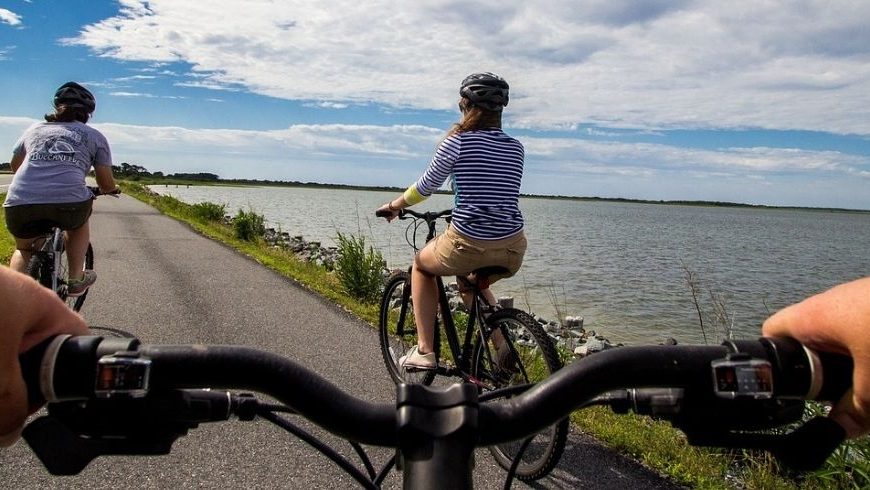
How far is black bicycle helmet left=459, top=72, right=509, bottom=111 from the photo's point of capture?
455 cm

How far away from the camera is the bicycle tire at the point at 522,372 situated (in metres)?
4.07

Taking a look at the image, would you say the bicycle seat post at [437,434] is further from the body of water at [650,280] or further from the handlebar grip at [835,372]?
the body of water at [650,280]

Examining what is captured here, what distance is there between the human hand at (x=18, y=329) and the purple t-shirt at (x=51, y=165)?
6.01 m

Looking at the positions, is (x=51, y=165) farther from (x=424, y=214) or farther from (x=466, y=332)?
(x=466, y=332)

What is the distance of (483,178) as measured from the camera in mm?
4633

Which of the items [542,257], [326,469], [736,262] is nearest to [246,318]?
[326,469]

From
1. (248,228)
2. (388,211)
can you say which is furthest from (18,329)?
(248,228)

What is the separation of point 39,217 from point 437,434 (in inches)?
256

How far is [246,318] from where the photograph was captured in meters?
8.31

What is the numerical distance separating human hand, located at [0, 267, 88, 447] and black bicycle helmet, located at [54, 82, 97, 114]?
621 centimetres

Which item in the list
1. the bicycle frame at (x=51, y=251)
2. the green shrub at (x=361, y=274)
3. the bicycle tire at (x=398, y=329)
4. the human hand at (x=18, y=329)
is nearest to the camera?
the human hand at (x=18, y=329)

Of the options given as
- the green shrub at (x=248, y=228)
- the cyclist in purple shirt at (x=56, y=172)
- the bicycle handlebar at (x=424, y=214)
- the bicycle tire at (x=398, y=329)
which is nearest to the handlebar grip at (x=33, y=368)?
the bicycle handlebar at (x=424, y=214)

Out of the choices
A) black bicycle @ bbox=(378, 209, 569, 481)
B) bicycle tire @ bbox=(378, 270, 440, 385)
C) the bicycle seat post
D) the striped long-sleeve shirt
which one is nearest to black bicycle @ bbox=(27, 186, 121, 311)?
bicycle tire @ bbox=(378, 270, 440, 385)

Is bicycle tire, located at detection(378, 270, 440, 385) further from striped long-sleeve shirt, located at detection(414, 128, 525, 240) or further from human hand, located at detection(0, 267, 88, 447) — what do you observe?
human hand, located at detection(0, 267, 88, 447)
